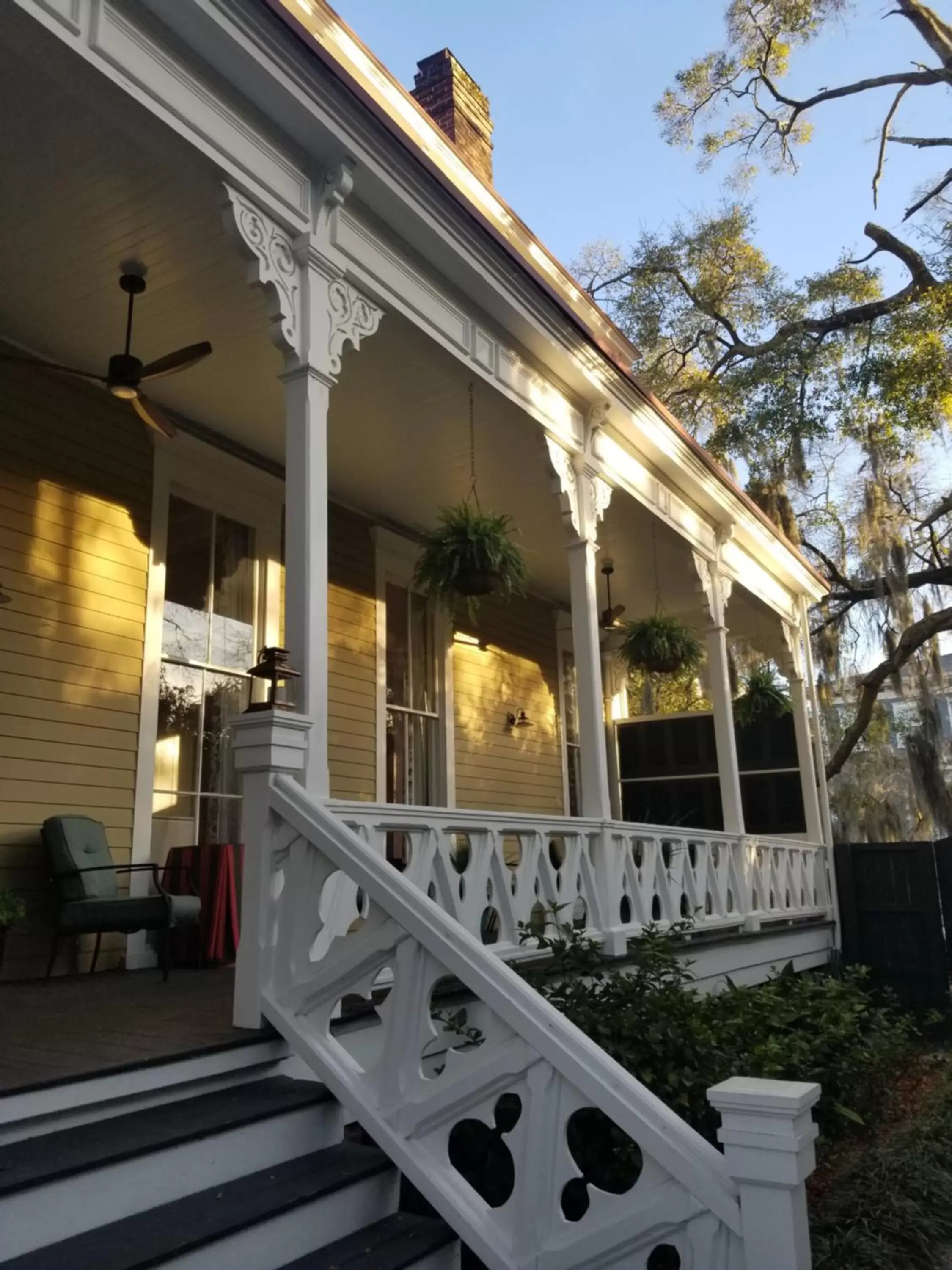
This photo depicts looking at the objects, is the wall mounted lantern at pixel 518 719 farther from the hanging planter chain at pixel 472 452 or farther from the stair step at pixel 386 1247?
the stair step at pixel 386 1247

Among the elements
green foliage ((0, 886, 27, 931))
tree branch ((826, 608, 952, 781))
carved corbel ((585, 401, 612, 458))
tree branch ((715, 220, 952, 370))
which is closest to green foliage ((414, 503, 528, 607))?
carved corbel ((585, 401, 612, 458))

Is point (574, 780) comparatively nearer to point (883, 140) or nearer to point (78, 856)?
point (78, 856)

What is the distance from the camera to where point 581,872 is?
206 inches

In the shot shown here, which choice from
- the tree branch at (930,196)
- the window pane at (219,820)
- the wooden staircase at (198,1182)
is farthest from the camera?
the tree branch at (930,196)

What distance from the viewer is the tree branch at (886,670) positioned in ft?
44.1

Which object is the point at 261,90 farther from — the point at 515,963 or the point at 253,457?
the point at 515,963

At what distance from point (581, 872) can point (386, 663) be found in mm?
3099

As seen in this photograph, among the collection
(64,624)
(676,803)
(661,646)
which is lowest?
(676,803)

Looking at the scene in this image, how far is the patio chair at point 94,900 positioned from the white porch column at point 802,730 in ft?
22.0

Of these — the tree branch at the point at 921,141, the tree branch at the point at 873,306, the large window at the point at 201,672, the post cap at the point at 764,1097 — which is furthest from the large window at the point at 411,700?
the tree branch at the point at 921,141

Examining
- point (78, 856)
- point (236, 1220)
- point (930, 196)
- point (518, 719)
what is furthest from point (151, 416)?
point (930, 196)

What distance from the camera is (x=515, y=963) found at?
4461mm

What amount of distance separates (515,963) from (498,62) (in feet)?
52.5

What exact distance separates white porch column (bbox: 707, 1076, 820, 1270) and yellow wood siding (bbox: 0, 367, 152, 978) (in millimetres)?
3830
